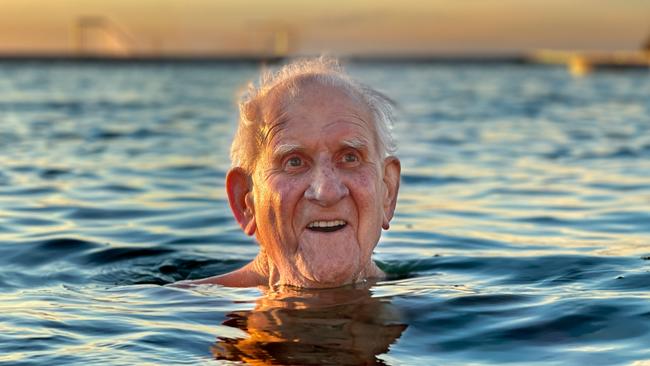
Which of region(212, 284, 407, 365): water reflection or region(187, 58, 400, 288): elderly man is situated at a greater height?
region(187, 58, 400, 288): elderly man

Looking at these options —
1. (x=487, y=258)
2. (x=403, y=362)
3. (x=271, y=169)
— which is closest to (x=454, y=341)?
(x=403, y=362)

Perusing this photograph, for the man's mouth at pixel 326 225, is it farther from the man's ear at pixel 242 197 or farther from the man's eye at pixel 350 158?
the man's ear at pixel 242 197

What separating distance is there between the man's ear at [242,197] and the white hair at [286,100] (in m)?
0.06

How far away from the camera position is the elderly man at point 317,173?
546cm

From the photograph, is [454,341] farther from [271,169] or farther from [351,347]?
[271,169]

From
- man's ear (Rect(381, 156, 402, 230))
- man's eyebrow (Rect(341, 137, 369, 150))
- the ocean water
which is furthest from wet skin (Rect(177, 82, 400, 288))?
the ocean water

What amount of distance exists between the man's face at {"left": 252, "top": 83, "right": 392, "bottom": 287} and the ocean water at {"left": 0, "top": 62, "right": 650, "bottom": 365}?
27cm

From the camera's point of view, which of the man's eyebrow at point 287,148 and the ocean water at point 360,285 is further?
the man's eyebrow at point 287,148

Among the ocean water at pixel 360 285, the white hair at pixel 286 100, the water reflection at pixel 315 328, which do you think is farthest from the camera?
the white hair at pixel 286 100

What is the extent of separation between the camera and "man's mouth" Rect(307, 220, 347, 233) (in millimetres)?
5471

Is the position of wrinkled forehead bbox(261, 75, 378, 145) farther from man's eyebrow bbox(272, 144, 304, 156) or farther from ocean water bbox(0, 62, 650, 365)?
ocean water bbox(0, 62, 650, 365)

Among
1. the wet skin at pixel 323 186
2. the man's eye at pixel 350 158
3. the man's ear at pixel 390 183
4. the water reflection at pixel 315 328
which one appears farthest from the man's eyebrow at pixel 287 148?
the water reflection at pixel 315 328

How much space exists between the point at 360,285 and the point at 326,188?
2.63 ft

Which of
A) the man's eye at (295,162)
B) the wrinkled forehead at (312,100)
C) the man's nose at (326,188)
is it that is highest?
the wrinkled forehead at (312,100)
